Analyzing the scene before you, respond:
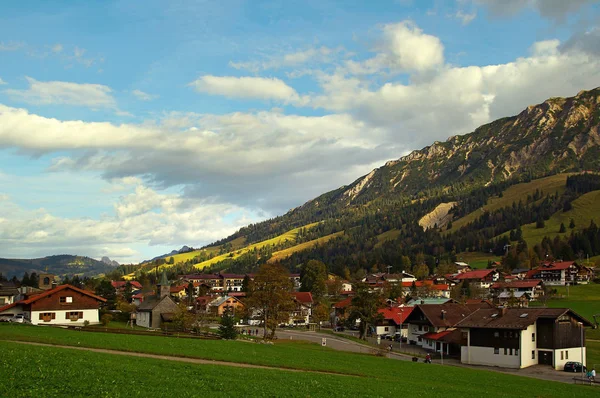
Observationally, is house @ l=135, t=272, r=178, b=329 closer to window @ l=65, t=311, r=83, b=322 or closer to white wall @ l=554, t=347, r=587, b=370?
window @ l=65, t=311, r=83, b=322

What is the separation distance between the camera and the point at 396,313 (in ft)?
362

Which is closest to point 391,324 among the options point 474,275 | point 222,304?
point 222,304

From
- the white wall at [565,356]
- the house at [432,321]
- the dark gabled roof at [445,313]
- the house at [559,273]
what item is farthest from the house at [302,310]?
the house at [559,273]

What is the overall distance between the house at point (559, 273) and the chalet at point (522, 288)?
2001cm

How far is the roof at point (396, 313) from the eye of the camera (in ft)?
347

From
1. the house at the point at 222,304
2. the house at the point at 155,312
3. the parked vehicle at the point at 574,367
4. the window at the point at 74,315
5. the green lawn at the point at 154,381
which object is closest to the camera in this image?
the green lawn at the point at 154,381

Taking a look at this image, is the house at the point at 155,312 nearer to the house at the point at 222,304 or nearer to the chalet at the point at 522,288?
the house at the point at 222,304

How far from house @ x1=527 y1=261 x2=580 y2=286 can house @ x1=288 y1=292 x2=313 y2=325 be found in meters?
85.0

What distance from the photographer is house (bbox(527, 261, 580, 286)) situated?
17275cm

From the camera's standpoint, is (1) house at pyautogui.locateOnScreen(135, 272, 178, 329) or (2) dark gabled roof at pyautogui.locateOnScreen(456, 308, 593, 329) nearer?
(2) dark gabled roof at pyautogui.locateOnScreen(456, 308, 593, 329)

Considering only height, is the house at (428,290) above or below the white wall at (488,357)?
above

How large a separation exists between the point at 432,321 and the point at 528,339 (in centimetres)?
2370

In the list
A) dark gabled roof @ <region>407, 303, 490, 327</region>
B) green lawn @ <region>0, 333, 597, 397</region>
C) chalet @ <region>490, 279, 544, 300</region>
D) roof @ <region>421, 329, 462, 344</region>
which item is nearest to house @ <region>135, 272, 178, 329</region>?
dark gabled roof @ <region>407, 303, 490, 327</region>

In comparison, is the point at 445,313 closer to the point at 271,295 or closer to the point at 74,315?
the point at 271,295
